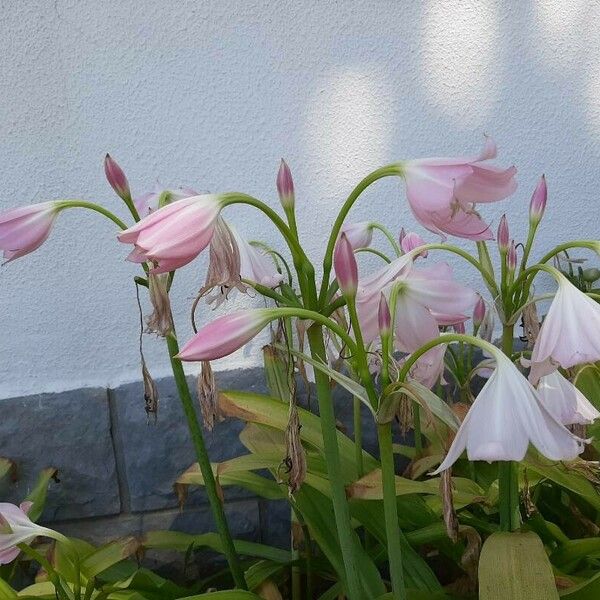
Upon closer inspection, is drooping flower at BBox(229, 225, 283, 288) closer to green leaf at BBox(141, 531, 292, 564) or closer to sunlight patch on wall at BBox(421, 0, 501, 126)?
green leaf at BBox(141, 531, 292, 564)

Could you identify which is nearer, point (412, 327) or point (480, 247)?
point (412, 327)

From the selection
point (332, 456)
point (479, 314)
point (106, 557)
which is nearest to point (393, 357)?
point (332, 456)

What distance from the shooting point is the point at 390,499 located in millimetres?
871

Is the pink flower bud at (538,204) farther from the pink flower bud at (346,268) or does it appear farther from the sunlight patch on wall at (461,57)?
the sunlight patch on wall at (461,57)

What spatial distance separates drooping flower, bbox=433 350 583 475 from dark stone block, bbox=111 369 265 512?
1.15 meters

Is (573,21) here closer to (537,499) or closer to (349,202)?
(537,499)

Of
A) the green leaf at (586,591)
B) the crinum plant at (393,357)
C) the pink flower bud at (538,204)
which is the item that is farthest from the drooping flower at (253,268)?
the green leaf at (586,591)

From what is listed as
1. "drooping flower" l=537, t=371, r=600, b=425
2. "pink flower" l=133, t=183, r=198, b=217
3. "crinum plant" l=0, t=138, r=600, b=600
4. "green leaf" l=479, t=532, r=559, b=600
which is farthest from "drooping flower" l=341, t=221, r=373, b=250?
"green leaf" l=479, t=532, r=559, b=600

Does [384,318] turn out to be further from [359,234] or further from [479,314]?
[479,314]

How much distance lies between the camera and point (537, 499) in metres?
1.45

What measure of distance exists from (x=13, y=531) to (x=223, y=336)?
0.59 metres

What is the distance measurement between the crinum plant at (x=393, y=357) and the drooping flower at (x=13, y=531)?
0.78 ft

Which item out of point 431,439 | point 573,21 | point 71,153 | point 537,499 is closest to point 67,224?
point 71,153

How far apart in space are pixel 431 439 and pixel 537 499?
0.22m
